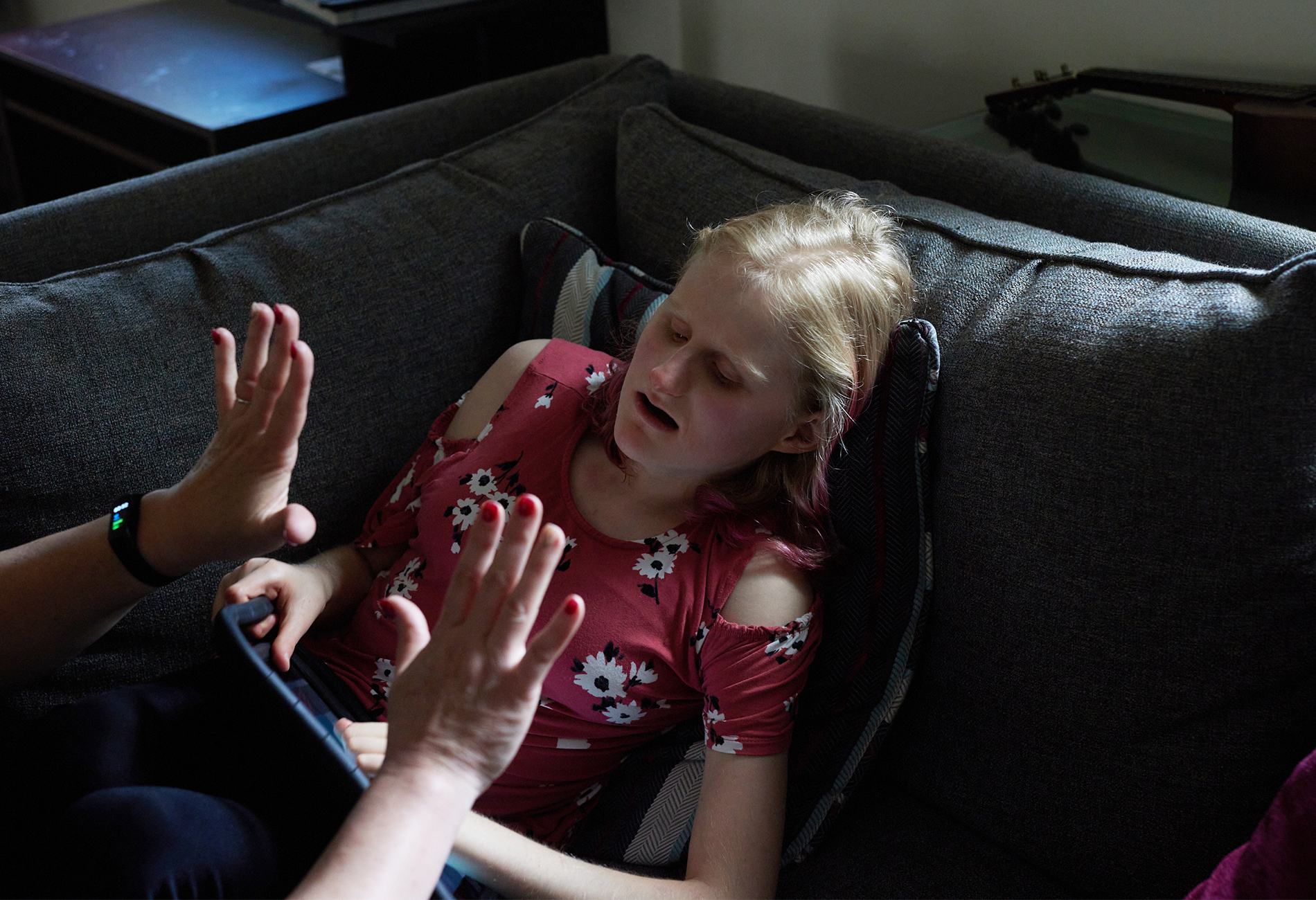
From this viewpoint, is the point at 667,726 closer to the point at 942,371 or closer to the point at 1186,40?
the point at 942,371

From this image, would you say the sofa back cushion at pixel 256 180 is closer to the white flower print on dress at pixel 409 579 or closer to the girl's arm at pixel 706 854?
the white flower print on dress at pixel 409 579

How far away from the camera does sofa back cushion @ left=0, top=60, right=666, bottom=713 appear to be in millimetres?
1073

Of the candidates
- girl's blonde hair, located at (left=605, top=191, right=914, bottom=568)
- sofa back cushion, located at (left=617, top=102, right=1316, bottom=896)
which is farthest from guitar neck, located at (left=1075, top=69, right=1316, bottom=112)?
girl's blonde hair, located at (left=605, top=191, right=914, bottom=568)

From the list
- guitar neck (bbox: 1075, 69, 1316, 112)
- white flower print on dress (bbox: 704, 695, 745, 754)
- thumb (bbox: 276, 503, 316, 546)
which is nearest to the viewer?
thumb (bbox: 276, 503, 316, 546)

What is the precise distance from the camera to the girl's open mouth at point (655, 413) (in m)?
1.01

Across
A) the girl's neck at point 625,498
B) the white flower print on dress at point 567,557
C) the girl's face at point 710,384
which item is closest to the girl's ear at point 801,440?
the girl's face at point 710,384

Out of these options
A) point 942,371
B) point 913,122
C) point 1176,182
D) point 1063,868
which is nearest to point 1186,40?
point 1176,182

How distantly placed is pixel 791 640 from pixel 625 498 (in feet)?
0.75

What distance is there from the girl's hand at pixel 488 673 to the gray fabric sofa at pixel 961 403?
472mm

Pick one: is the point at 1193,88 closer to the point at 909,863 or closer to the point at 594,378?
the point at 594,378

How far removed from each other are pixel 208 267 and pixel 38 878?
676 mm

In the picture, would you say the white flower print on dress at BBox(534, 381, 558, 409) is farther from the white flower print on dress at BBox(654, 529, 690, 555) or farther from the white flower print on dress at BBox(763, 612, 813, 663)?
the white flower print on dress at BBox(763, 612, 813, 663)

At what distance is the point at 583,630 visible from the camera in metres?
1.04

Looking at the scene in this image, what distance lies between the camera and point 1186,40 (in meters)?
1.49
